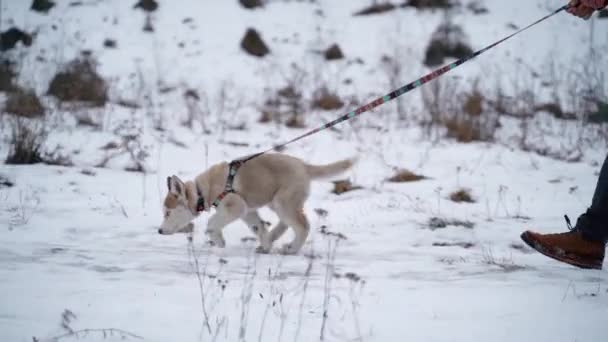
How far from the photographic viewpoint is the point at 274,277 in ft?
10.4

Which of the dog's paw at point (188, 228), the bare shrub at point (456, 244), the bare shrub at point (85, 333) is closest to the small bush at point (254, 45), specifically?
the dog's paw at point (188, 228)

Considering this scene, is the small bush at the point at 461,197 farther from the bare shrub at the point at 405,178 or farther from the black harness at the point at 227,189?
the black harness at the point at 227,189

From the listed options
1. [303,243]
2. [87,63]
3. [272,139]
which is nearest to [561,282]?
[303,243]

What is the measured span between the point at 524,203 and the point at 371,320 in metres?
4.09

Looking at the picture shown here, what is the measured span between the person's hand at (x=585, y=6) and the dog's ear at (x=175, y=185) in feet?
10.3

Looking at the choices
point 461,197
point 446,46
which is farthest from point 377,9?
point 461,197

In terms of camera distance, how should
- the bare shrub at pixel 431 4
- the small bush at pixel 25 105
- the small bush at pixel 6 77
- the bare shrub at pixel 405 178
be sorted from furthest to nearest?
the bare shrub at pixel 431 4
the small bush at pixel 6 77
the small bush at pixel 25 105
the bare shrub at pixel 405 178

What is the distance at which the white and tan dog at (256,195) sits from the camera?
14.1 feet

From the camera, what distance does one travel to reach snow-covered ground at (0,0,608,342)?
2361 mm

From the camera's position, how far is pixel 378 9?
1638 cm

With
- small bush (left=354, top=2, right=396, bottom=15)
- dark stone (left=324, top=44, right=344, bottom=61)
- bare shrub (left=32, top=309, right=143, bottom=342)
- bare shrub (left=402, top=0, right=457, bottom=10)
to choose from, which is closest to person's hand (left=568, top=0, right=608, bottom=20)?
bare shrub (left=32, top=309, right=143, bottom=342)

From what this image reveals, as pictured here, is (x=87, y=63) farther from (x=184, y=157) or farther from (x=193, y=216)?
(x=193, y=216)

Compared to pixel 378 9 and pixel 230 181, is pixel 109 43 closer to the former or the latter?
pixel 378 9

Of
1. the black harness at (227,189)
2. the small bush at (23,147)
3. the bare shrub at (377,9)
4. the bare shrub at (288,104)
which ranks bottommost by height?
the black harness at (227,189)
